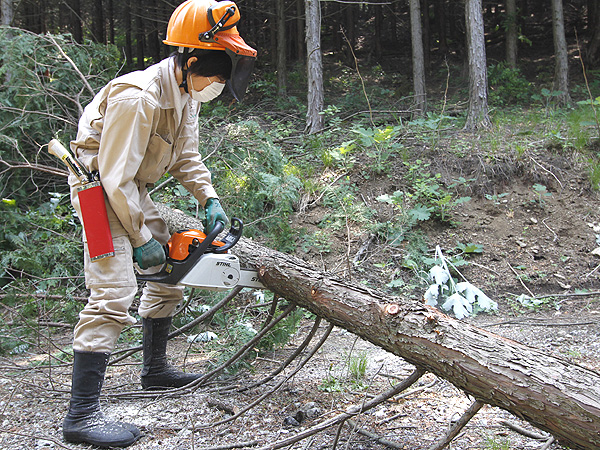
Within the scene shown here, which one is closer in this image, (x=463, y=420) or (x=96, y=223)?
(x=463, y=420)

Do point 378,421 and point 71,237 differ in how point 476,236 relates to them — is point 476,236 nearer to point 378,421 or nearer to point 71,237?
point 378,421

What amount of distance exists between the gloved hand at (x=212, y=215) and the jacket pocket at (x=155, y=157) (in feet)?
1.19

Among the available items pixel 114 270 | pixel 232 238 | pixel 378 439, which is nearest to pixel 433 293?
pixel 378 439

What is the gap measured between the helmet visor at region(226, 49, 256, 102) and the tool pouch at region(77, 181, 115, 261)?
2.80 feet

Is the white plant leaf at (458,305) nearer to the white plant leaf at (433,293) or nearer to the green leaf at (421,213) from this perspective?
the white plant leaf at (433,293)

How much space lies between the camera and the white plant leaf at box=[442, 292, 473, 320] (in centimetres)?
424

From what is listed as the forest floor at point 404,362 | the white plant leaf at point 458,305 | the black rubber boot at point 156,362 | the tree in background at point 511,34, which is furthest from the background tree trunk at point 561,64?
the black rubber boot at point 156,362

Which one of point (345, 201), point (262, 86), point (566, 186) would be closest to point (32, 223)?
point (345, 201)

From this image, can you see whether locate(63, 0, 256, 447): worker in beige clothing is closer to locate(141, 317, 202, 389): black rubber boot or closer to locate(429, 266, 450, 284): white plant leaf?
locate(141, 317, 202, 389): black rubber boot

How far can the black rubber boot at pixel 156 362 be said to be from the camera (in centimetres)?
317

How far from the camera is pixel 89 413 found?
8.30ft

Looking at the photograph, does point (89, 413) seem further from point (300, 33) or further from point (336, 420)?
point (300, 33)

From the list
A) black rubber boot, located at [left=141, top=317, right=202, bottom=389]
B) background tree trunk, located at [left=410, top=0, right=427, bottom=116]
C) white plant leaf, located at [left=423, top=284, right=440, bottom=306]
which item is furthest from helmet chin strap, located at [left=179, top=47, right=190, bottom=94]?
background tree trunk, located at [left=410, top=0, right=427, bottom=116]

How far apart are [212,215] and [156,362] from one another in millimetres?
1051
